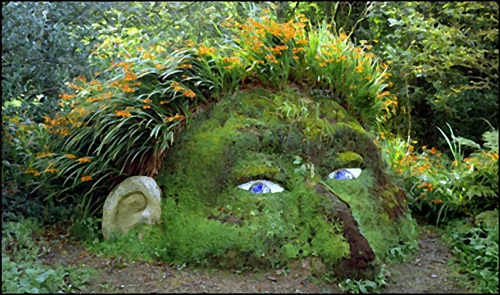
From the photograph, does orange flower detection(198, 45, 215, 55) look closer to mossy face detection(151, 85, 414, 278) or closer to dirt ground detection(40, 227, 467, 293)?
mossy face detection(151, 85, 414, 278)

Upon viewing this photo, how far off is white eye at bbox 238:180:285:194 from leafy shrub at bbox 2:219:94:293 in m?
1.45

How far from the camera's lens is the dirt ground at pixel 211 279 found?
13.4ft

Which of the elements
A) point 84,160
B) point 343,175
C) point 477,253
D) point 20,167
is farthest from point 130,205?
point 477,253

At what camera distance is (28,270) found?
13.2ft

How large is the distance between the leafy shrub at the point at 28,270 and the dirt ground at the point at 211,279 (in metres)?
0.11

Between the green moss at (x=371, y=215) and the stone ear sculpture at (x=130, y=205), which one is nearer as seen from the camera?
the stone ear sculpture at (x=130, y=205)

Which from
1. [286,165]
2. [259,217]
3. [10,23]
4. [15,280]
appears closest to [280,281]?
[259,217]

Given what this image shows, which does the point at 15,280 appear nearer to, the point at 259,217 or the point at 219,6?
the point at 259,217

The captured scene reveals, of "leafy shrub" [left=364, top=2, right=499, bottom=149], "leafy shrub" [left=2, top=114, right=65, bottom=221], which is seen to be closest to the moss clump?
"leafy shrub" [left=2, top=114, right=65, bottom=221]

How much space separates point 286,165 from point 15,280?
7.56ft

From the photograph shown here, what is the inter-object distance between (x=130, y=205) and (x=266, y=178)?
46.4 inches

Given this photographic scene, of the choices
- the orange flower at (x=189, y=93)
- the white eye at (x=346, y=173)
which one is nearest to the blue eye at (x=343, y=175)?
the white eye at (x=346, y=173)

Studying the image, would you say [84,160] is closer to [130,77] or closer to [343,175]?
[130,77]

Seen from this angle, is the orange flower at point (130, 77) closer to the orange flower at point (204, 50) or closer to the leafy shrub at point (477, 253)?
the orange flower at point (204, 50)
